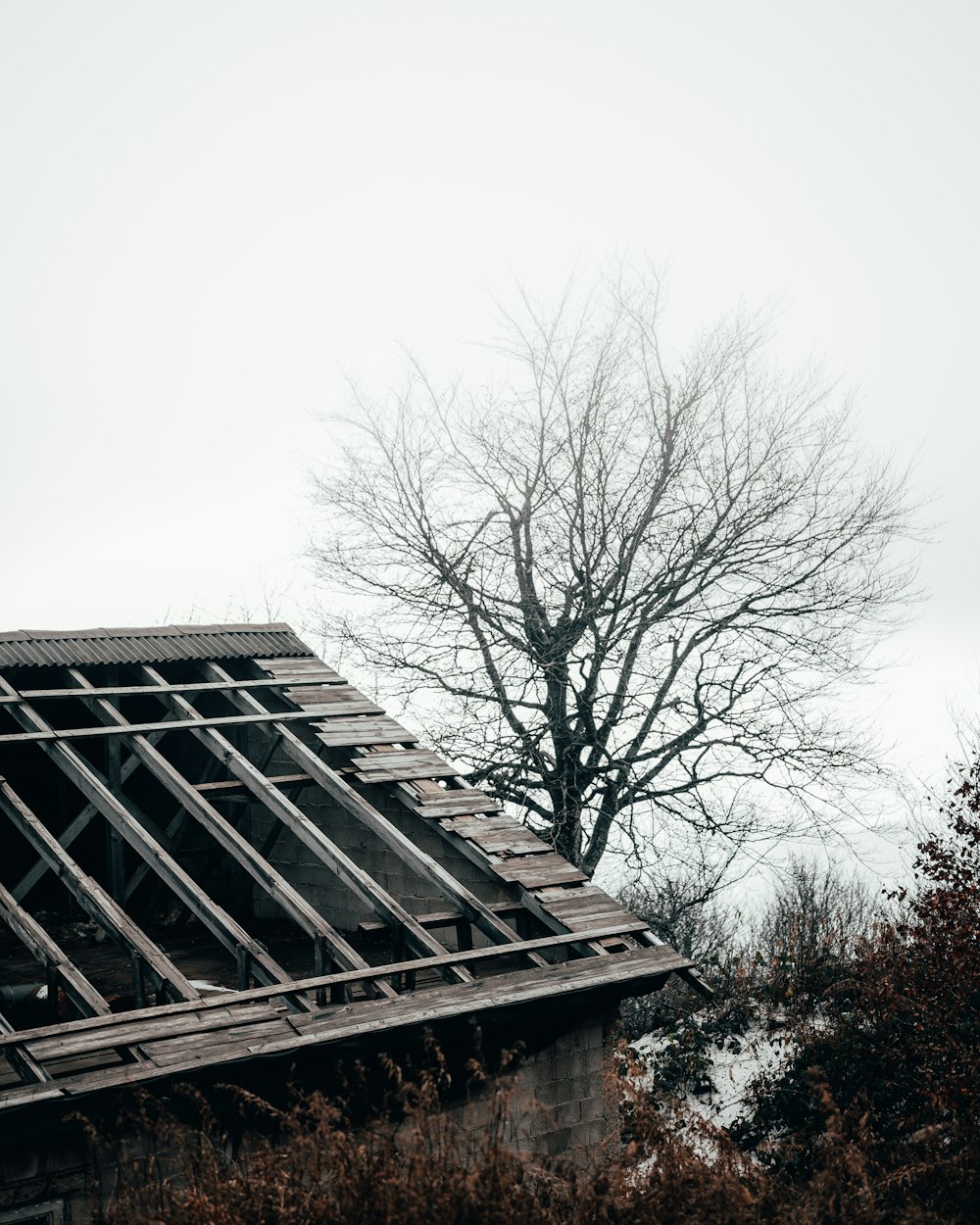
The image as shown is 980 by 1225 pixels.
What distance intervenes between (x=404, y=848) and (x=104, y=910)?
2.77 m

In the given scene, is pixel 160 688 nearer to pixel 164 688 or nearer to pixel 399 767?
pixel 164 688

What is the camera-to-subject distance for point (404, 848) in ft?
34.9

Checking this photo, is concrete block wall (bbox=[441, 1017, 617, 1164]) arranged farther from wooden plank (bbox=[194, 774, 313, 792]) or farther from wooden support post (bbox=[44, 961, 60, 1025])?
wooden plank (bbox=[194, 774, 313, 792])

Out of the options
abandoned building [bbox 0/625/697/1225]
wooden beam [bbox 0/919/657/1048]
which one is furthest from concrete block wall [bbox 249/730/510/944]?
wooden beam [bbox 0/919/657/1048]

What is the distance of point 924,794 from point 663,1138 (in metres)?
13.3

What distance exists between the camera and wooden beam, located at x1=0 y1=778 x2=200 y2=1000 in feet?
27.8

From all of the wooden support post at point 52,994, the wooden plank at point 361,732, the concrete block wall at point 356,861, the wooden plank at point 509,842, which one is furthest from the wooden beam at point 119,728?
the wooden support post at point 52,994

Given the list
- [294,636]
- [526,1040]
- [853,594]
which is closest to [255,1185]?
[526,1040]

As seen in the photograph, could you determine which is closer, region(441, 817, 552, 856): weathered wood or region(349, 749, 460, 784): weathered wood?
region(441, 817, 552, 856): weathered wood

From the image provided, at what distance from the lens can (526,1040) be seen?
9352 mm

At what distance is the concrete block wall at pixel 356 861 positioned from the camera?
11.4 meters

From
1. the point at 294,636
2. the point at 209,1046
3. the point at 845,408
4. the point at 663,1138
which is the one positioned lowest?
the point at 663,1138

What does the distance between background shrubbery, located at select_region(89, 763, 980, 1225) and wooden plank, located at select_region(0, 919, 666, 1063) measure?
0.62 m

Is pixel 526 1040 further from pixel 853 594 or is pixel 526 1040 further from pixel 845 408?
pixel 845 408
